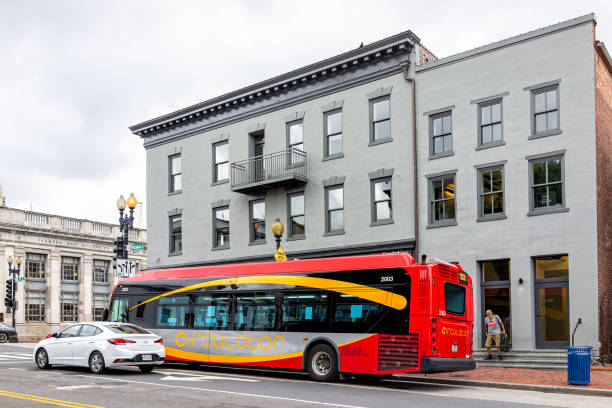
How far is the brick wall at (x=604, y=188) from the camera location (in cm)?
2073

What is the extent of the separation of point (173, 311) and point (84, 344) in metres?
3.44

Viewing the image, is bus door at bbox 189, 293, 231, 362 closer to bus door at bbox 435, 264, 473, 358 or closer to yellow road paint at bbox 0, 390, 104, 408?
bus door at bbox 435, 264, 473, 358

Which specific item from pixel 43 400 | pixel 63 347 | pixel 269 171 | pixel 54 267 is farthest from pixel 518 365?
pixel 54 267

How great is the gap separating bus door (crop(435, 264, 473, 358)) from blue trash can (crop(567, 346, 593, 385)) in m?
2.38

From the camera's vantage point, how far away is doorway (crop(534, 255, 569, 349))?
69.5 feet

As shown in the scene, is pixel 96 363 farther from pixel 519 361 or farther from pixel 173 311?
pixel 519 361

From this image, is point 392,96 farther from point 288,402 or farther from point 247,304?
→ point 288,402

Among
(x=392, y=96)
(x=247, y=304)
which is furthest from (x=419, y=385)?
(x=392, y=96)

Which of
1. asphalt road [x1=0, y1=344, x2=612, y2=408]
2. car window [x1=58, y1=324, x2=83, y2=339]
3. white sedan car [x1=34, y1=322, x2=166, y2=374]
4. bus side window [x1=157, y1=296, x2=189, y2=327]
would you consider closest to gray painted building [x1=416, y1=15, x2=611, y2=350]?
asphalt road [x1=0, y1=344, x2=612, y2=408]

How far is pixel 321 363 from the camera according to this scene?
17.1 metres

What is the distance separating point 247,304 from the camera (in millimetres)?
19047

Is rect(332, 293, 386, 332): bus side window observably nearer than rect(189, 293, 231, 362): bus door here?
Yes

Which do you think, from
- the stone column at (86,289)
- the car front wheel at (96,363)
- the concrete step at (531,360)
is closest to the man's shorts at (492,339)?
the concrete step at (531,360)

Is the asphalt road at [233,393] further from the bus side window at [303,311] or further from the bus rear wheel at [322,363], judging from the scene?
the bus side window at [303,311]
